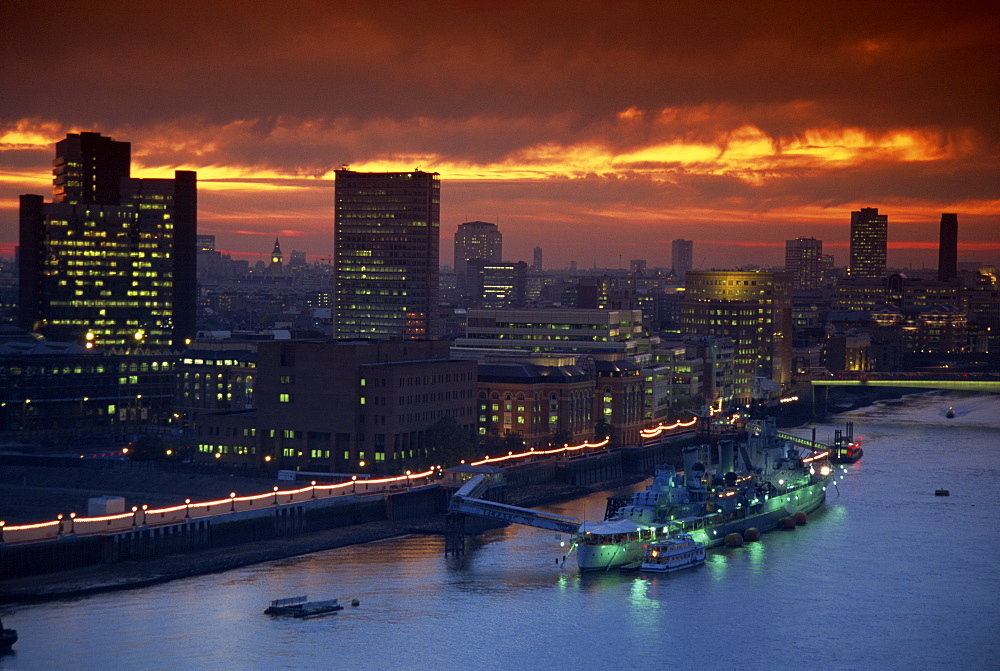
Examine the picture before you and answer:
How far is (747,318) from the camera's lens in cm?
15200

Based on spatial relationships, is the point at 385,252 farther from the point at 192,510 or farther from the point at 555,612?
the point at 555,612

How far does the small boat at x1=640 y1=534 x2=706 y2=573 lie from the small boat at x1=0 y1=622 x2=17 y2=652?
2297 cm

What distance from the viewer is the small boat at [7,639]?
145 feet

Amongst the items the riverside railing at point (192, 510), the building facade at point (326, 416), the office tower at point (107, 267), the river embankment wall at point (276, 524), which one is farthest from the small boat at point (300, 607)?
the office tower at point (107, 267)

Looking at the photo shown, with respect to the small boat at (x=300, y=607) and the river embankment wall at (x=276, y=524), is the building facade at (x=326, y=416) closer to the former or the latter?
the river embankment wall at (x=276, y=524)

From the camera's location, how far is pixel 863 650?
4725cm

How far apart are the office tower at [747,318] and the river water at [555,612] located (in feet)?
260

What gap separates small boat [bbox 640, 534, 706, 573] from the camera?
58500 millimetres

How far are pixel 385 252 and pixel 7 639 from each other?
12425cm

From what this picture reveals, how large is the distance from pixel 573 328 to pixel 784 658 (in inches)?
2412

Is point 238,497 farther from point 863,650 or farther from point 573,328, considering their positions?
point 573,328

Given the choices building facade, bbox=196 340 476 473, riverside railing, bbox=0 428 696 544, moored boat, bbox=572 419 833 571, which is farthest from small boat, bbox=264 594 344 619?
building facade, bbox=196 340 476 473

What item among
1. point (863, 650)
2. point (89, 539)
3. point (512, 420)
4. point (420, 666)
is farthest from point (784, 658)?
point (512, 420)

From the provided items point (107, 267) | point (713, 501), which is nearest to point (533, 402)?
point (713, 501)
